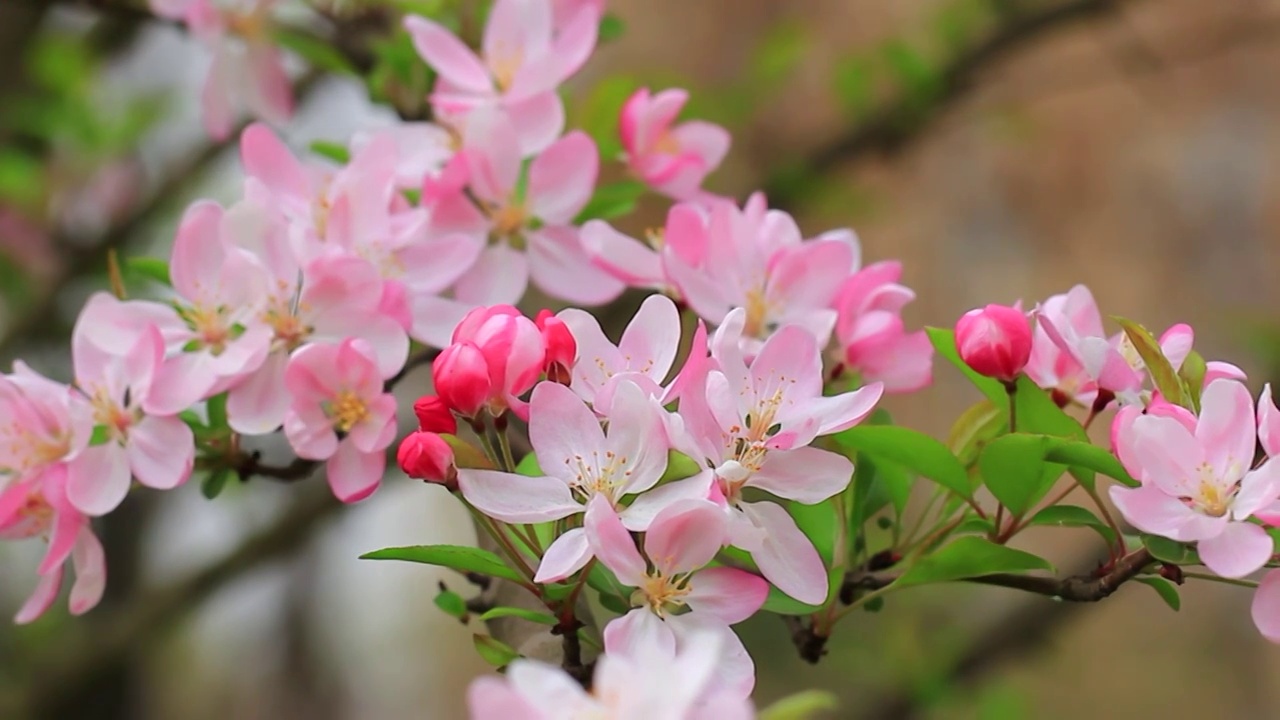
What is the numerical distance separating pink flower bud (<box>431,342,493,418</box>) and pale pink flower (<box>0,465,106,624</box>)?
200mm

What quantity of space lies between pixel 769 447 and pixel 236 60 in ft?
1.86

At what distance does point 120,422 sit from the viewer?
0.51 meters

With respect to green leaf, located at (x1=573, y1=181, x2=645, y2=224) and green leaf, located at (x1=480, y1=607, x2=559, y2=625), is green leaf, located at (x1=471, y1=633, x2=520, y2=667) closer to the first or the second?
green leaf, located at (x1=480, y1=607, x2=559, y2=625)

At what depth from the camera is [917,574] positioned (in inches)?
17.5

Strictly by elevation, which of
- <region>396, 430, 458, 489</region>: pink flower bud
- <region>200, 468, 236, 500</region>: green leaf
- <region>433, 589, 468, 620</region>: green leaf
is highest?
<region>396, 430, 458, 489</region>: pink flower bud

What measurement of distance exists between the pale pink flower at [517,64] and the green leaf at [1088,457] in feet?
1.00

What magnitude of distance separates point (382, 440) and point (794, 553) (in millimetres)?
188

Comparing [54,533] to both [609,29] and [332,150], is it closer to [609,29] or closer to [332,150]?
[332,150]

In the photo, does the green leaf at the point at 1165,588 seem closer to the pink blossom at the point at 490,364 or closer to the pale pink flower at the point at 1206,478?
the pale pink flower at the point at 1206,478

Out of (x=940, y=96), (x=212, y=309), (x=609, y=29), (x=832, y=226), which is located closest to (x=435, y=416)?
(x=212, y=309)

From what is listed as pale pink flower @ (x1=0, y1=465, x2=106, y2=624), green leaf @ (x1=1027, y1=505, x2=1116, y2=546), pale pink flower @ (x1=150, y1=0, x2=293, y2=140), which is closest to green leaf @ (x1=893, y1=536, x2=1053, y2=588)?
green leaf @ (x1=1027, y1=505, x2=1116, y2=546)

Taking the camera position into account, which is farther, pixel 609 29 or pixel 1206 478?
pixel 609 29

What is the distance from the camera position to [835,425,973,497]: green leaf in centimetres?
45

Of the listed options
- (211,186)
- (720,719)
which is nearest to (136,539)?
(211,186)
